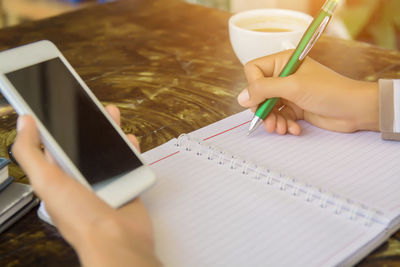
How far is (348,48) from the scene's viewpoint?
106cm

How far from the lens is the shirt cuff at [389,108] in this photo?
70cm

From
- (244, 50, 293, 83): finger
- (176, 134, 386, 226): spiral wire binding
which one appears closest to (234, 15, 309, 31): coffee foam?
(244, 50, 293, 83): finger

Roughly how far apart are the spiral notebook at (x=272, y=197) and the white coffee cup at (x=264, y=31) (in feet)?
0.66

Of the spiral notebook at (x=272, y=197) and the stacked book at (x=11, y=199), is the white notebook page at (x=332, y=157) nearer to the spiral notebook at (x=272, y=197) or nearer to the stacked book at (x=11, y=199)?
the spiral notebook at (x=272, y=197)

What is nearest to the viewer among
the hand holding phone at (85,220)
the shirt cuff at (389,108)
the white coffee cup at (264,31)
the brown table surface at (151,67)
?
the hand holding phone at (85,220)

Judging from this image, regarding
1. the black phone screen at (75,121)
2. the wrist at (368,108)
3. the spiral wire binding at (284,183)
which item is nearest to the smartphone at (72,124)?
the black phone screen at (75,121)

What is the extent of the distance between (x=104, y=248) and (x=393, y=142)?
434 millimetres

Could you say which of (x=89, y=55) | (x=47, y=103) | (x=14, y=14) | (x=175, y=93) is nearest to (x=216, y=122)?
(x=175, y=93)

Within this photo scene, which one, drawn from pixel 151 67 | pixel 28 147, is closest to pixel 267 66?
pixel 151 67

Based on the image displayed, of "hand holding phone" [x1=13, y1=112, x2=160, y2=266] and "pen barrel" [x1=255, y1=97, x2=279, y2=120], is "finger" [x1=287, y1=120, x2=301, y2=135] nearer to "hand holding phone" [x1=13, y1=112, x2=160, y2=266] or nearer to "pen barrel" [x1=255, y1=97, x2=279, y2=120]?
"pen barrel" [x1=255, y1=97, x2=279, y2=120]

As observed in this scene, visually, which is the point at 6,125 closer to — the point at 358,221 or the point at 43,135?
the point at 43,135

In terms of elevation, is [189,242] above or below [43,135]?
below

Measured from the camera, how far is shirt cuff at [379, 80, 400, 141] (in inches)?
27.4

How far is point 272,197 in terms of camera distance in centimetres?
58
